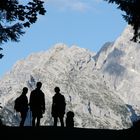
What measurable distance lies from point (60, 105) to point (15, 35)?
6.26 m

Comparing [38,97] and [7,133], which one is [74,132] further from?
[38,97]

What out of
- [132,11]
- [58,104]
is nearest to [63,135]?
[132,11]

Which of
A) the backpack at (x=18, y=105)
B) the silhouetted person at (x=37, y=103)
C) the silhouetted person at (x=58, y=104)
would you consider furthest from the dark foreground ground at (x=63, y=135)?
the silhouetted person at (x=58, y=104)

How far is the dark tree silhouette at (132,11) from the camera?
826 inches

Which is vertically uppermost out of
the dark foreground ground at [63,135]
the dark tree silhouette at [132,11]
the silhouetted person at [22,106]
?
the dark tree silhouette at [132,11]

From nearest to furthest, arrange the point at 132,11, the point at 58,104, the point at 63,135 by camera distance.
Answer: the point at 63,135 < the point at 132,11 < the point at 58,104

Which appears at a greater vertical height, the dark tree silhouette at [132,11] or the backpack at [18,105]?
the dark tree silhouette at [132,11]

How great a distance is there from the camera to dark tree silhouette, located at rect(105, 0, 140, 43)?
20987mm

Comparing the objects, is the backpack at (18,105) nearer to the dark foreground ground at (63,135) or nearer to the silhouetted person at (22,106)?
the silhouetted person at (22,106)

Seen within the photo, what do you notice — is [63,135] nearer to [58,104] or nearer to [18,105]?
[18,105]

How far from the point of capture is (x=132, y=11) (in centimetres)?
2122

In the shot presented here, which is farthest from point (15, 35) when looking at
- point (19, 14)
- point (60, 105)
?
point (60, 105)

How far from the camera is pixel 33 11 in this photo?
18234 mm

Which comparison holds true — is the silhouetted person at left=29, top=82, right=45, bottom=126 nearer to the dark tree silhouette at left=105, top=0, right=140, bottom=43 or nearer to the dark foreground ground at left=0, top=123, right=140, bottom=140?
the dark foreground ground at left=0, top=123, right=140, bottom=140
